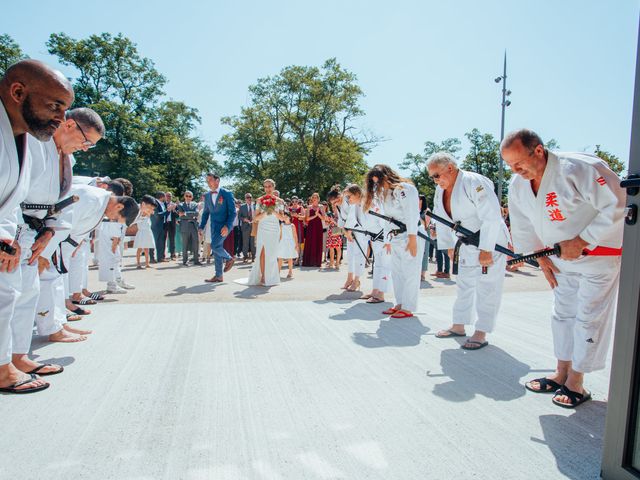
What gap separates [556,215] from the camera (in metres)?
2.73

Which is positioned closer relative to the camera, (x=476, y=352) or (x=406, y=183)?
(x=476, y=352)

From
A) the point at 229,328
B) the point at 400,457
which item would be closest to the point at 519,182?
the point at 400,457

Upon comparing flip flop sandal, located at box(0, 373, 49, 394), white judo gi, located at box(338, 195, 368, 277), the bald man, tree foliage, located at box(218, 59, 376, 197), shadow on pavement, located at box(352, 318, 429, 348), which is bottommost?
flip flop sandal, located at box(0, 373, 49, 394)

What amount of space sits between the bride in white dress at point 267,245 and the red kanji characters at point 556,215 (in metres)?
6.15

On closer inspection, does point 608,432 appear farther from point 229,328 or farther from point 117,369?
point 229,328

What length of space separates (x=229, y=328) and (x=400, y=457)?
9.81 feet

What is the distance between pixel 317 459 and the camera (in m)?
2.03

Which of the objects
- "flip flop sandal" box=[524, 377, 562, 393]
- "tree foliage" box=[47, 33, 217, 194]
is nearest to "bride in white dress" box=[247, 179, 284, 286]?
"flip flop sandal" box=[524, 377, 562, 393]

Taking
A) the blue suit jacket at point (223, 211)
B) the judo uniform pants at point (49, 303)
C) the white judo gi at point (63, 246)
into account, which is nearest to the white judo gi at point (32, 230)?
the white judo gi at point (63, 246)

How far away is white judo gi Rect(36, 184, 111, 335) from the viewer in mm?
3721

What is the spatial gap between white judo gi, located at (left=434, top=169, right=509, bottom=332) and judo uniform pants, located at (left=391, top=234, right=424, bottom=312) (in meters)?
0.89

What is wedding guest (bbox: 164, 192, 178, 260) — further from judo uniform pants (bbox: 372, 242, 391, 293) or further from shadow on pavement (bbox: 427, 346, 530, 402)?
shadow on pavement (bbox: 427, 346, 530, 402)

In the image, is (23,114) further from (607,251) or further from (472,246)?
(472,246)

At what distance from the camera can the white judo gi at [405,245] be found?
5.21 meters
